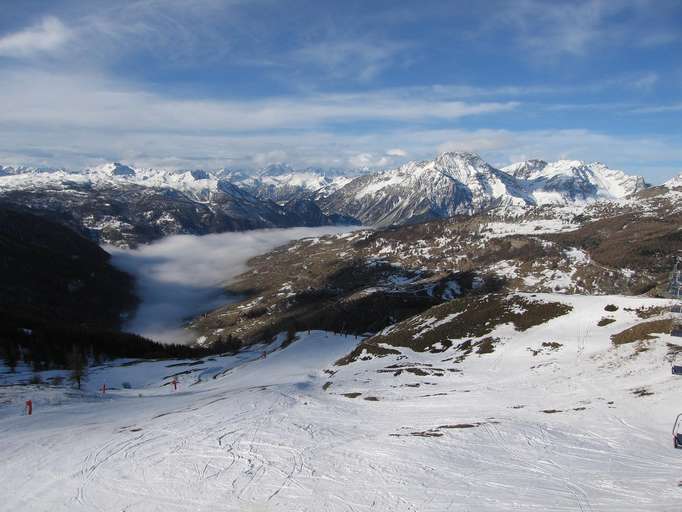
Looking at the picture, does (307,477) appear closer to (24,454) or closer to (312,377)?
(24,454)

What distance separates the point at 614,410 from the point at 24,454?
136 feet

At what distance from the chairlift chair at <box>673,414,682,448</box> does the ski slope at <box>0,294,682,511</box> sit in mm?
459

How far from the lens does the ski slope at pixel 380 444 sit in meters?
21.9

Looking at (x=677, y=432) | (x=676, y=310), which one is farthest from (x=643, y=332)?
(x=677, y=432)

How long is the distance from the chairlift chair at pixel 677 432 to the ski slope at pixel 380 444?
0.46 m

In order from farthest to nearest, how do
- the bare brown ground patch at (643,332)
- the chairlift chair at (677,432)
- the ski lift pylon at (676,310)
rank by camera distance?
the bare brown ground patch at (643,332)
the ski lift pylon at (676,310)
the chairlift chair at (677,432)

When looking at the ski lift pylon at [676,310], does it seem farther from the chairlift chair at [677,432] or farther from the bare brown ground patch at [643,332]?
the chairlift chair at [677,432]

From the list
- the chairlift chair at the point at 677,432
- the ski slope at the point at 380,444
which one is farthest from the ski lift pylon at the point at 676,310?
the chairlift chair at the point at 677,432

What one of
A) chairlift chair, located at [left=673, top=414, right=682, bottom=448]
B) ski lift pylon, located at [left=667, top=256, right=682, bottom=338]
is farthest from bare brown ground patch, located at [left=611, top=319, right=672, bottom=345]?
chairlift chair, located at [left=673, top=414, right=682, bottom=448]

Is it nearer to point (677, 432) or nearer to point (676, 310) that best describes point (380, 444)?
point (677, 432)

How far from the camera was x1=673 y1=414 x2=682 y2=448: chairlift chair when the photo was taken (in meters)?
26.8

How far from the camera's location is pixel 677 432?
29.1 m

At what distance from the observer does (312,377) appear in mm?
69312

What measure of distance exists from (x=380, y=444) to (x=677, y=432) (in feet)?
62.8
